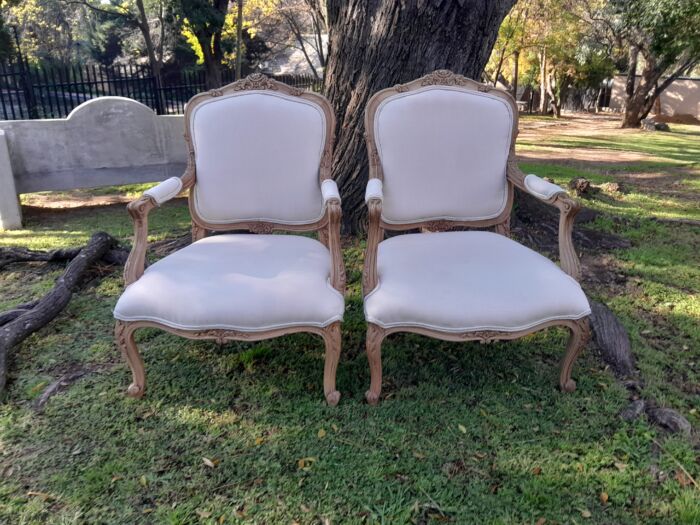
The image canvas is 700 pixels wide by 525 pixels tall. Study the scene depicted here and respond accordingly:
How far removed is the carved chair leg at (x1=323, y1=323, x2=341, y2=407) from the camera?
77.5 inches

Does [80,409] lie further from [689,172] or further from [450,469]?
[689,172]

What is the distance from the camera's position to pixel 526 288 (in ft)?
6.38

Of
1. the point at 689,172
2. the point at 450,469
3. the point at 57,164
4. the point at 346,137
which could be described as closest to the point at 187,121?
the point at 346,137

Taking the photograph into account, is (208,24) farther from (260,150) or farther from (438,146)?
Answer: (438,146)

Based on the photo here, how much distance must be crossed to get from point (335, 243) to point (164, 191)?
0.82m

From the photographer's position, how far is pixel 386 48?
10.0 ft

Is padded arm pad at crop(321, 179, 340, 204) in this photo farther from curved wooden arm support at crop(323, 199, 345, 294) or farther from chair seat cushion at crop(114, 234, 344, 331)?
chair seat cushion at crop(114, 234, 344, 331)

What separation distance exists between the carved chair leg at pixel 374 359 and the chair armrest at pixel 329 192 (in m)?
0.55

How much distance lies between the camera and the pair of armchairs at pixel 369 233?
75.4 inches

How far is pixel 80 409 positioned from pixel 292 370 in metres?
0.90

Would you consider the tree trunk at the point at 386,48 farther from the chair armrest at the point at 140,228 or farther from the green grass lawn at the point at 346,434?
the chair armrest at the point at 140,228

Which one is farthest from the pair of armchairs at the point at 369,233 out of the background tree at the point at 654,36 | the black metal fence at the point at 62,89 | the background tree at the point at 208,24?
the background tree at the point at 654,36

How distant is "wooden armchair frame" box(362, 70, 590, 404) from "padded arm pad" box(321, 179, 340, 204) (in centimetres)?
16

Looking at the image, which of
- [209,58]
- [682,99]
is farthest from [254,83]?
[682,99]
